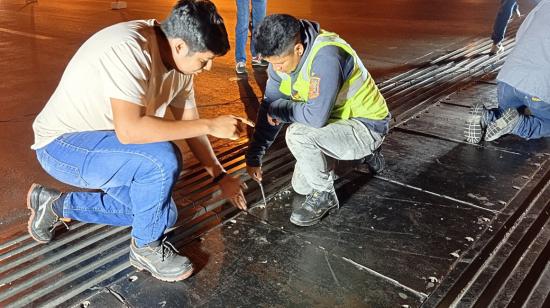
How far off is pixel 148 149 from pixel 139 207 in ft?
0.82

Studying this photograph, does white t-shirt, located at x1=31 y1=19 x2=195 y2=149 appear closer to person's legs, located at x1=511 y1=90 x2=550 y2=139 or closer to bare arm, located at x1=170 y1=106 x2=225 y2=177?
bare arm, located at x1=170 y1=106 x2=225 y2=177

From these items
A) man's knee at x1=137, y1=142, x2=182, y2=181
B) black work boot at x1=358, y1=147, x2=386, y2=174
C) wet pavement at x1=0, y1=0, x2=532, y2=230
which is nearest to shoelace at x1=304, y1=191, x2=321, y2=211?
black work boot at x1=358, y1=147, x2=386, y2=174

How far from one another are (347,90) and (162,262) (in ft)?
4.06

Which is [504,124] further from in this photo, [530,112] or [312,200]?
[312,200]

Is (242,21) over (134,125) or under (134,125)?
under

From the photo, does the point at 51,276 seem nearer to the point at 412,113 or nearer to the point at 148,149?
the point at 148,149

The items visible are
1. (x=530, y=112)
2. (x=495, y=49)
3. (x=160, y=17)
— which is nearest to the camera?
(x=530, y=112)

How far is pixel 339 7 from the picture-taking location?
33.1 ft

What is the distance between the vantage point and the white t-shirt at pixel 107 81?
1.69m

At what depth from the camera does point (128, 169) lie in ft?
6.04

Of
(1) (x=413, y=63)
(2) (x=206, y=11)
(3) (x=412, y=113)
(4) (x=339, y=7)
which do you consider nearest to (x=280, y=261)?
(2) (x=206, y=11)

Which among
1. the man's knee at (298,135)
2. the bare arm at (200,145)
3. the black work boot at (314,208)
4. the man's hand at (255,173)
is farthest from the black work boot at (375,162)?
the bare arm at (200,145)

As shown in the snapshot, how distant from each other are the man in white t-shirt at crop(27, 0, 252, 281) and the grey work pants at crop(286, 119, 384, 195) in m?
0.51

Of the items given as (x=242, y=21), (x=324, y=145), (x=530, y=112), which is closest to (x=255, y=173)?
(x=324, y=145)
